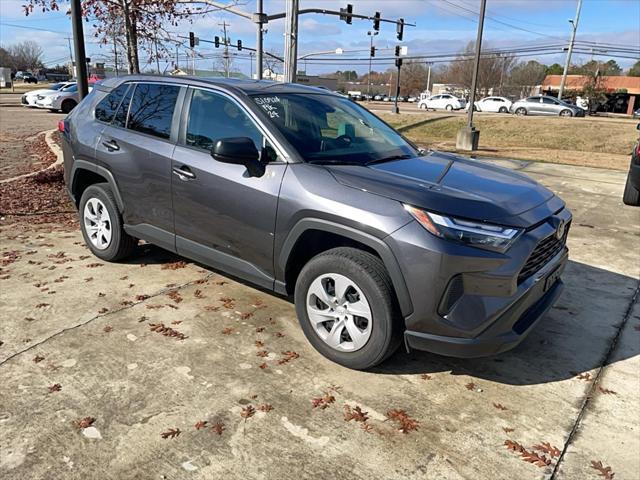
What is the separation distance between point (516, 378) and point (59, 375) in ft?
9.52

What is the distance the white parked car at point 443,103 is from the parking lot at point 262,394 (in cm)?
4271

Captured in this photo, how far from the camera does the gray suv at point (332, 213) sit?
2.91 m

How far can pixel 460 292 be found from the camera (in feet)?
9.48

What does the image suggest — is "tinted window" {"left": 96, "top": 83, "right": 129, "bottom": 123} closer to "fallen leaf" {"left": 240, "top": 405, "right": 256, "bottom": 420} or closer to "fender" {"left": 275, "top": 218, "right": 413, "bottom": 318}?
"fender" {"left": 275, "top": 218, "right": 413, "bottom": 318}

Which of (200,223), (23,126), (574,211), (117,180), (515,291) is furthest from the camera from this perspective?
(23,126)

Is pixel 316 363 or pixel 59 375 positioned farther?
pixel 316 363

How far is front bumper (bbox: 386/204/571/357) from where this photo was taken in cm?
285

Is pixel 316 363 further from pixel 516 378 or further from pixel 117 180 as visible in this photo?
pixel 117 180

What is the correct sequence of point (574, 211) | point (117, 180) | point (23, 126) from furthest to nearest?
point (23, 126) → point (574, 211) → point (117, 180)

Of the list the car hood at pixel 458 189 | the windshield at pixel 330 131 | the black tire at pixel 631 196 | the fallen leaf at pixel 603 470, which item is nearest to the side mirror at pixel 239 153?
the windshield at pixel 330 131

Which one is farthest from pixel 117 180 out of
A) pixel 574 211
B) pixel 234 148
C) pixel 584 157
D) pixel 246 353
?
pixel 584 157

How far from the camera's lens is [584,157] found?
17344 millimetres

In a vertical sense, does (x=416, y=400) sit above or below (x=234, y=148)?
below

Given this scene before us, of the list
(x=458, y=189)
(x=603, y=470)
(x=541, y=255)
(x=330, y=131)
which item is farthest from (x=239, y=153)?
(x=603, y=470)
